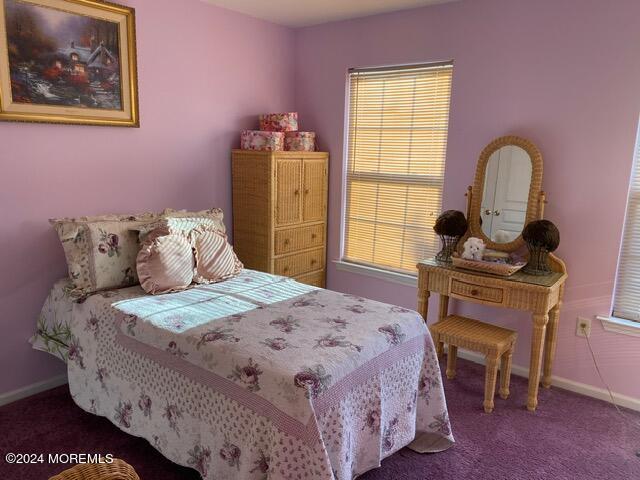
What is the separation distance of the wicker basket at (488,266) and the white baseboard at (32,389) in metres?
2.48

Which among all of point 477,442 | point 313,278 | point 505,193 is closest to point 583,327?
point 505,193

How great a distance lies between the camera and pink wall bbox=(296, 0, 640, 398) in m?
2.61

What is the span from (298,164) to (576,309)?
2.08 m

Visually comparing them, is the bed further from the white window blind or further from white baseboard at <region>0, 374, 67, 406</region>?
the white window blind

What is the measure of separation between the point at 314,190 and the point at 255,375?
2193 mm

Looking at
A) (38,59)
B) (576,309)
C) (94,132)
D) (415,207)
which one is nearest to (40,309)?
(94,132)

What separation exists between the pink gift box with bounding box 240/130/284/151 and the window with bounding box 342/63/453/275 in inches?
24.5

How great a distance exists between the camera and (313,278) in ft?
12.8

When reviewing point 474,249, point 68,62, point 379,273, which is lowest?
point 379,273

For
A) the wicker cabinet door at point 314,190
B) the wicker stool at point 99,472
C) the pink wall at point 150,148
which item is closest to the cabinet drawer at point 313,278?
the wicker cabinet door at point 314,190

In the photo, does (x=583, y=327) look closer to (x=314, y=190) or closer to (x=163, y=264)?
(x=314, y=190)

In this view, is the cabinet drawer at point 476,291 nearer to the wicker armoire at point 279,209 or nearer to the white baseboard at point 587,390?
the white baseboard at point 587,390

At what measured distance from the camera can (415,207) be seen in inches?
137

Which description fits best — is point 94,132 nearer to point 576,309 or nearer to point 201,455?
point 201,455
